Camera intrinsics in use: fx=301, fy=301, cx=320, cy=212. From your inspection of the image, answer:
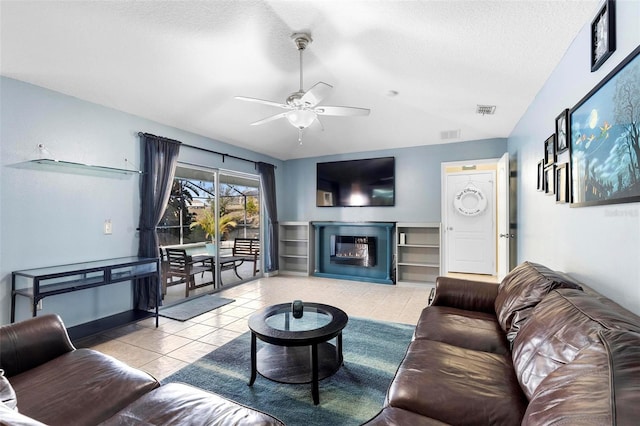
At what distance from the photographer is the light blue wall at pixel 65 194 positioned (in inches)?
106

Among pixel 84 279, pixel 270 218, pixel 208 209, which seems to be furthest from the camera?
pixel 270 218

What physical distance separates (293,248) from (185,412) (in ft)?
17.5

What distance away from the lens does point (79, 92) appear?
3082mm

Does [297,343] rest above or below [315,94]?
below

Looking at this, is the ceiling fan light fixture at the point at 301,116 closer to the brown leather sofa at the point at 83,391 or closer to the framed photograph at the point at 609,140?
the framed photograph at the point at 609,140

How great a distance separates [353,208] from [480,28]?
4054 mm

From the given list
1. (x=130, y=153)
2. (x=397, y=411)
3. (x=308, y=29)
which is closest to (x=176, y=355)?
(x=397, y=411)

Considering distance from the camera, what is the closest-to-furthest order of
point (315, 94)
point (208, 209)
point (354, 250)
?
point (315, 94) → point (208, 209) → point (354, 250)

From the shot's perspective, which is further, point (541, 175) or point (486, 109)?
point (486, 109)

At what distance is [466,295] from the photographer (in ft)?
8.55

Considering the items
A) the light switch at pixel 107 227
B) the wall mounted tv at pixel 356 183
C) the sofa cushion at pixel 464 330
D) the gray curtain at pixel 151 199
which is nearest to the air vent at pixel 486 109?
the wall mounted tv at pixel 356 183

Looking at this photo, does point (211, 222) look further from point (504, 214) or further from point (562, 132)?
point (562, 132)

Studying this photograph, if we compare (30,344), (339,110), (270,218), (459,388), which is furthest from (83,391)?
(270,218)

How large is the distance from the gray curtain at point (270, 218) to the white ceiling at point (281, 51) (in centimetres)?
205
